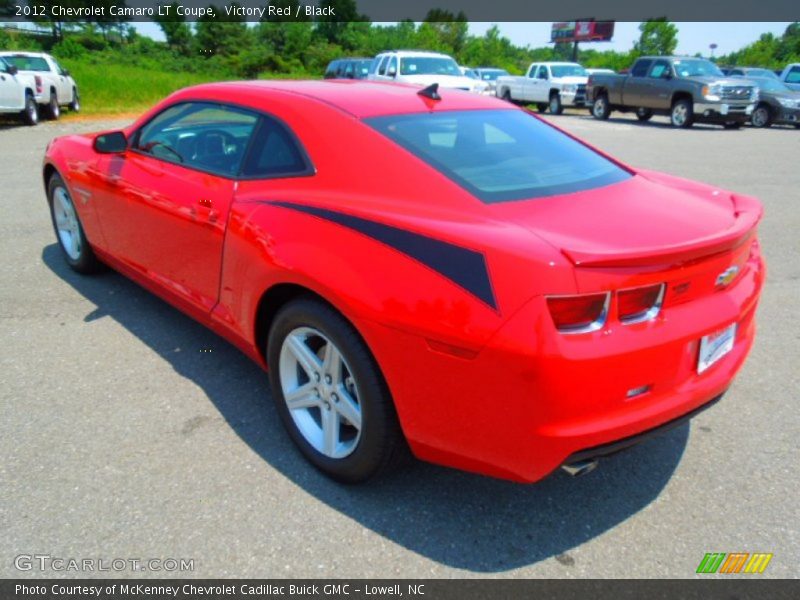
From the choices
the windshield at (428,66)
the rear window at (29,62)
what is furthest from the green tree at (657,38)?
the rear window at (29,62)

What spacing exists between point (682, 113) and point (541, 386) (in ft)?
67.5

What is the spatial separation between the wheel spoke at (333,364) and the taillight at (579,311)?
921 mm

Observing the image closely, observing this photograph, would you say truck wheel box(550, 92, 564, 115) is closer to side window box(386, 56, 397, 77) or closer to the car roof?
side window box(386, 56, 397, 77)

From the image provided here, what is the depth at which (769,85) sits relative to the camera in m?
21.2

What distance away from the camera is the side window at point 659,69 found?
66.7 ft

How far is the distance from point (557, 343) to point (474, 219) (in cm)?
54

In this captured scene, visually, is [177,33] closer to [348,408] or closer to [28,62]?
[28,62]

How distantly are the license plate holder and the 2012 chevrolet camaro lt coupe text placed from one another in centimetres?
1

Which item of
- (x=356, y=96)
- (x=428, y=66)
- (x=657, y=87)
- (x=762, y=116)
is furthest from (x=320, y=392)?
(x=762, y=116)

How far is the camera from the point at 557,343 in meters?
2.00
